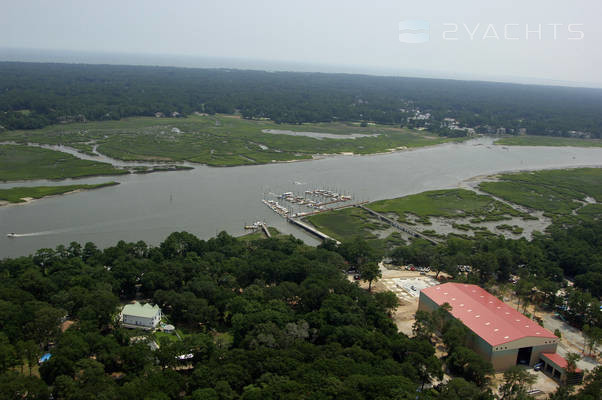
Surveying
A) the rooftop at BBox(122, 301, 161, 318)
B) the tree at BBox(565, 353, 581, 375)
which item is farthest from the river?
the tree at BBox(565, 353, 581, 375)

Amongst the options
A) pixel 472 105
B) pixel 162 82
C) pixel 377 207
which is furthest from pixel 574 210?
pixel 162 82

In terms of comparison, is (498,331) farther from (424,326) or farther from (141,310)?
(141,310)

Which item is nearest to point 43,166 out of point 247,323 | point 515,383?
point 247,323

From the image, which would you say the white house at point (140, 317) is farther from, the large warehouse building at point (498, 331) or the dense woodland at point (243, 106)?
the dense woodland at point (243, 106)

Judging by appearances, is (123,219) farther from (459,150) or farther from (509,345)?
(459,150)

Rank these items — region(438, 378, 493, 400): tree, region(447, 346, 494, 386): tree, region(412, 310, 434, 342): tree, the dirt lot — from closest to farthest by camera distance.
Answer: region(438, 378, 493, 400): tree, region(447, 346, 494, 386): tree, region(412, 310, 434, 342): tree, the dirt lot

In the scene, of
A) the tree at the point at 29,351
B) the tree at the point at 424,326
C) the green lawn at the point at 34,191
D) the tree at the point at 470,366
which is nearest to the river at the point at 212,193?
the green lawn at the point at 34,191

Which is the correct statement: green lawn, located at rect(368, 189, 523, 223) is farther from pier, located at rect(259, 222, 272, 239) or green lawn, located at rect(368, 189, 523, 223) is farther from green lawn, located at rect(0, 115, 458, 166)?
green lawn, located at rect(0, 115, 458, 166)
